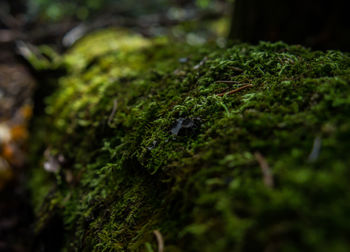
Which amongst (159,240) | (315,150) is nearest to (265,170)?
(315,150)

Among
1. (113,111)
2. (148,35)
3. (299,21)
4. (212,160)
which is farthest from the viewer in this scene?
(148,35)

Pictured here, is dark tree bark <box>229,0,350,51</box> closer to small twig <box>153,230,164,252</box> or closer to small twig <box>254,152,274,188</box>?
small twig <box>254,152,274,188</box>

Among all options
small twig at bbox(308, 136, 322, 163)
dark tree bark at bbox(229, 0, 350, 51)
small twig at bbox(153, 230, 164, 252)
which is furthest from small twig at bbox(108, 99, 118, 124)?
dark tree bark at bbox(229, 0, 350, 51)

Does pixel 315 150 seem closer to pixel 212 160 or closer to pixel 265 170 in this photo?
pixel 265 170

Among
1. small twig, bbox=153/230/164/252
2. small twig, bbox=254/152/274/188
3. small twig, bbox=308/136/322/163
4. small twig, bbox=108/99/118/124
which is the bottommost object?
small twig, bbox=153/230/164/252

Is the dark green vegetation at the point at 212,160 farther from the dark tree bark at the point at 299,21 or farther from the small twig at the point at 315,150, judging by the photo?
the dark tree bark at the point at 299,21

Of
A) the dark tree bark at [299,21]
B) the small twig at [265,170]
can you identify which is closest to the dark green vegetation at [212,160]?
the small twig at [265,170]
